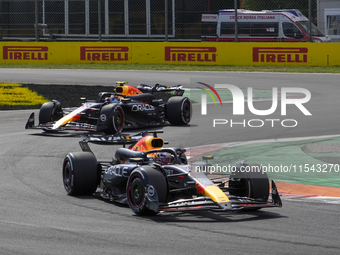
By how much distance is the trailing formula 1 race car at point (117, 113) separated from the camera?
13.7 m

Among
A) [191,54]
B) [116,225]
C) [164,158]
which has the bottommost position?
[116,225]

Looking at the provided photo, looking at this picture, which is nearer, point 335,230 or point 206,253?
point 206,253

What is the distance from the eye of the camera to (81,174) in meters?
8.23

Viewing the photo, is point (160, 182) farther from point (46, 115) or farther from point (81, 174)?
point (46, 115)

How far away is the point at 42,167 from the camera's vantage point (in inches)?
411

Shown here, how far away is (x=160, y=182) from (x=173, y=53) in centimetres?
2201

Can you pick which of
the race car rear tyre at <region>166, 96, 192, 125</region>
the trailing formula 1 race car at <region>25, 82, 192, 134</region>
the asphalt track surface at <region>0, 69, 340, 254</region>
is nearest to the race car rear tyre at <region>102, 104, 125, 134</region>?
the trailing formula 1 race car at <region>25, 82, 192, 134</region>

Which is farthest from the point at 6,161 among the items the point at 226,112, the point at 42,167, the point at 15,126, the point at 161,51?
the point at 161,51

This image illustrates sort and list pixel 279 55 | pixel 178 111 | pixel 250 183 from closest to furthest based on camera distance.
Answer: pixel 250 183 < pixel 178 111 < pixel 279 55

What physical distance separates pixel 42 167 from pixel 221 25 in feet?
71.5

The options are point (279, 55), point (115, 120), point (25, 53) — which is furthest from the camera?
point (25, 53)

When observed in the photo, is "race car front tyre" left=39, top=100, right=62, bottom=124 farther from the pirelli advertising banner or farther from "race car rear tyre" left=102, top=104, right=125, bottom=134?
the pirelli advertising banner

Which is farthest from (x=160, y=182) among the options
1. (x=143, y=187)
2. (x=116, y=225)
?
(x=116, y=225)

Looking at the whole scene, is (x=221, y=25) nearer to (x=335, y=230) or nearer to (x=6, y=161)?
(x=6, y=161)
